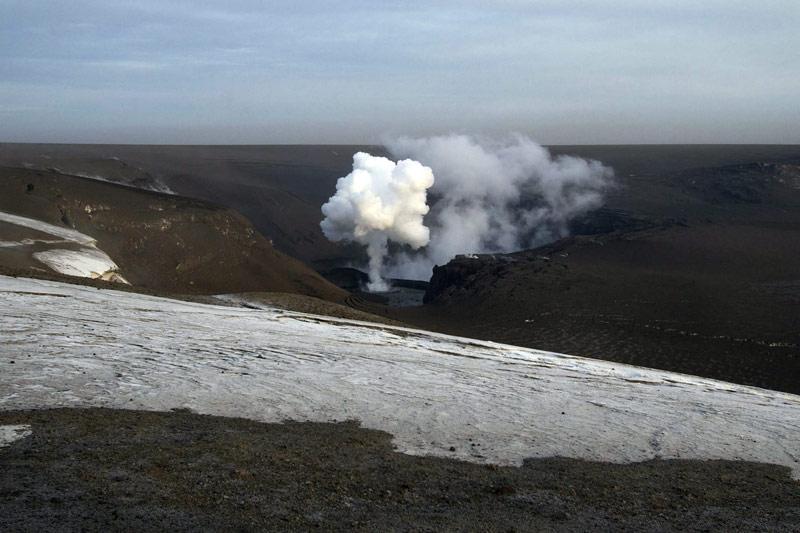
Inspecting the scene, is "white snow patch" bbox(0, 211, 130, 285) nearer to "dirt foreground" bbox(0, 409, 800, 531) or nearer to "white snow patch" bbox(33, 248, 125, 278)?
"white snow patch" bbox(33, 248, 125, 278)

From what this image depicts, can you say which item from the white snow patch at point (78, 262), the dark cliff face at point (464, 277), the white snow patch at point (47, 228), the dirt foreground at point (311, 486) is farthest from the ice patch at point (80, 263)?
the dark cliff face at point (464, 277)

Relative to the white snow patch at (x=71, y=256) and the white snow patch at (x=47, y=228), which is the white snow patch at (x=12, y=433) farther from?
the white snow patch at (x=47, y=228)

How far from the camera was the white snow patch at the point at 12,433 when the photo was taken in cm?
839

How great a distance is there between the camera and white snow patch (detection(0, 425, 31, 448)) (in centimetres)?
839

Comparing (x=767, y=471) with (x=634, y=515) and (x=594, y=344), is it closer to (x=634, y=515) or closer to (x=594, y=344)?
(x=634, y=515)

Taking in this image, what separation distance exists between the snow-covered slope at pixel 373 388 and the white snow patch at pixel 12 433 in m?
1.17

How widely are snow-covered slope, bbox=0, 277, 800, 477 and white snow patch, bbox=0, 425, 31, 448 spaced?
1.17 meters

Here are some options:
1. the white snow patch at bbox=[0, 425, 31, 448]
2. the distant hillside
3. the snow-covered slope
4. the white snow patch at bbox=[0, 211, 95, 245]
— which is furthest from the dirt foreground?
the distant hillside

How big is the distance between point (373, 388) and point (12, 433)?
6.11 meters

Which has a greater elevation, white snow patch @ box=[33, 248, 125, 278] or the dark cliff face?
white snow patch @ box=[33, 248, 125, 278]

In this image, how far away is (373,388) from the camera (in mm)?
13203

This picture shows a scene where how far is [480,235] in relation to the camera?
8856 cm

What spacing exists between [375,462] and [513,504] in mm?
1880

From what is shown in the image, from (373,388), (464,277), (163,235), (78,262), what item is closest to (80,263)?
(78,262)
